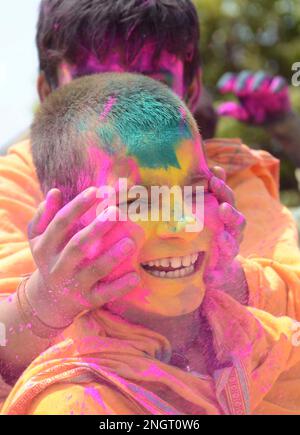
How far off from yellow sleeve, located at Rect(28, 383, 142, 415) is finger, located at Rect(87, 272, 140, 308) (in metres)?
0.10

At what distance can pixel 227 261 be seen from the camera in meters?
0.92

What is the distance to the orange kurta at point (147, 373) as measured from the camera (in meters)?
0.85

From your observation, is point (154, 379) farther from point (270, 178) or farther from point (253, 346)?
point (270, 178)

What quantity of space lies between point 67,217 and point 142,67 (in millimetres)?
538

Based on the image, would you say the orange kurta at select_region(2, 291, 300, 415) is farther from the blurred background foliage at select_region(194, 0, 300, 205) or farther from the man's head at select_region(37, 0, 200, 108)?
the blurred background foliage at select_region(194, 0, 300, 205)

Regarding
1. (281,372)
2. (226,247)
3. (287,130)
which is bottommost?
(287,130)

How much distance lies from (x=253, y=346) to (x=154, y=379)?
0.16 m

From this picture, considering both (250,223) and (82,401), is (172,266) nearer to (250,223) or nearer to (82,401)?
(82,401)

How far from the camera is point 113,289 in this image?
0.82 metres

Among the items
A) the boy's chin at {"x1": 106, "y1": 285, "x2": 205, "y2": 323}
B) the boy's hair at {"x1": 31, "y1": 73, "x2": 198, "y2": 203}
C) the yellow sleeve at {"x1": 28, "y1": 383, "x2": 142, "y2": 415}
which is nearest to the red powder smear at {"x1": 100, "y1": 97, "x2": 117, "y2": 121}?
the boy's hair at {"x1": 31, "y1": 73, "x2": 198, "y2": 203}

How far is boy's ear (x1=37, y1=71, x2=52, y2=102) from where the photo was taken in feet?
4.62

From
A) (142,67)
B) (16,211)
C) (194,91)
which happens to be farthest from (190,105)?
(16,211)

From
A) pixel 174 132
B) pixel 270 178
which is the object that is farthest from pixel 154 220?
pixel 270 178
